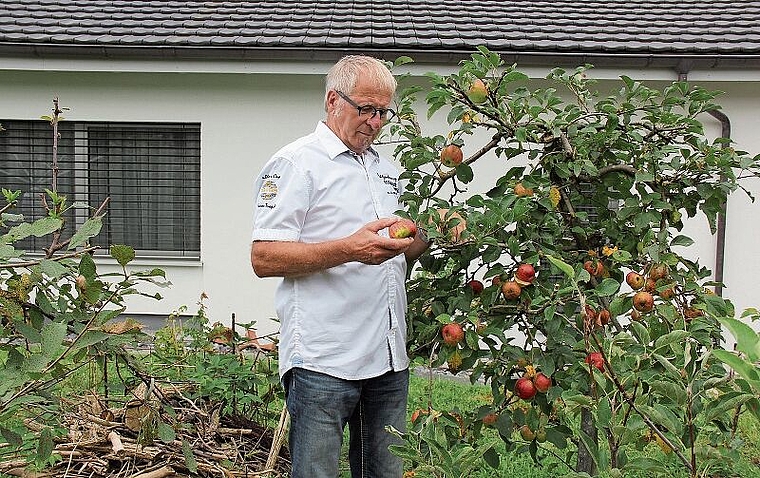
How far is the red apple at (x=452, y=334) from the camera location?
226 centimetres

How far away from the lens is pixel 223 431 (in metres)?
3.15

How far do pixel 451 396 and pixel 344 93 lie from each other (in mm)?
3625

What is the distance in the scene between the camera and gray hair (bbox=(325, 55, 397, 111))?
2.30 m

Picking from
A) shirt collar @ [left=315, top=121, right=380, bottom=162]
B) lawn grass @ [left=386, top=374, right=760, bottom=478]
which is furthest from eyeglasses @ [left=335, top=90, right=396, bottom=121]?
lawn grass @ [left=386, top=374, right=760, bottom=478]

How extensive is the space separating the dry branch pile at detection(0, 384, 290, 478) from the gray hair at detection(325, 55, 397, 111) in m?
1.27

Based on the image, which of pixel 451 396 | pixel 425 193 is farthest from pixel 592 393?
pixel 451 396

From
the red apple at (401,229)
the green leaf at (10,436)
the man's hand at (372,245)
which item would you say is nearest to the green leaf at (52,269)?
the green leaf at (10,436)

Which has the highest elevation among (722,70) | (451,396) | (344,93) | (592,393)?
(722,70)

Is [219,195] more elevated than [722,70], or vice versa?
[722,70]

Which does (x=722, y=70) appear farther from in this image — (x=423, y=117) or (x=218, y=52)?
(x=218, y=52)

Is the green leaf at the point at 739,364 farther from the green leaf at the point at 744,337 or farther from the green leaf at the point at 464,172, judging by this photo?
the green leaf at the point at 464,172

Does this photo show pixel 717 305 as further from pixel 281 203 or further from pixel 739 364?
pixel 739 364

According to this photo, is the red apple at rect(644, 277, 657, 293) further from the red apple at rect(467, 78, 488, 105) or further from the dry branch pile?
the dry branch pile

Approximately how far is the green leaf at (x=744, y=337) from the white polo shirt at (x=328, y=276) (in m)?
1.55
